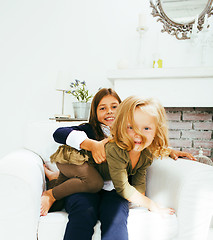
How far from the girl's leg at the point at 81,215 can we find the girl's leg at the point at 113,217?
37 millimetres

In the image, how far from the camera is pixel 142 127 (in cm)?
88

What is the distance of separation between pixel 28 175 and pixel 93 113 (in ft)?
1.57

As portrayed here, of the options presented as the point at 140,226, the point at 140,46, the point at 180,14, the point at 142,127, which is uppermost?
the point at 180,14

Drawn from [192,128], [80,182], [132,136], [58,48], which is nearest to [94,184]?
[80,182]

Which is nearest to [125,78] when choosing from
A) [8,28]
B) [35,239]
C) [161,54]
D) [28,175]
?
[161,54]

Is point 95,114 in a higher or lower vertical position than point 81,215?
higher

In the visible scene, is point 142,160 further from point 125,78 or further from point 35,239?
point 125,78

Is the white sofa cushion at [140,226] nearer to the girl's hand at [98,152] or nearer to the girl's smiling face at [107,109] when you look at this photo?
the girl's hand at [98,152]

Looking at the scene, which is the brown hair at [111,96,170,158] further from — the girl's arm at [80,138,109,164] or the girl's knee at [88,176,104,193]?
the girl's knee at [88,176,104,193]

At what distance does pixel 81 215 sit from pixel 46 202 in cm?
18

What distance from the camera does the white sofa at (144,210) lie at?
2.48ft

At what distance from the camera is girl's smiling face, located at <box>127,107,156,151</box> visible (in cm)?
87

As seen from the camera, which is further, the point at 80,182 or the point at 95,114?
the point at 95,114

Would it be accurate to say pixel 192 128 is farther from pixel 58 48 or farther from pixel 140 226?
pixel 58 48
